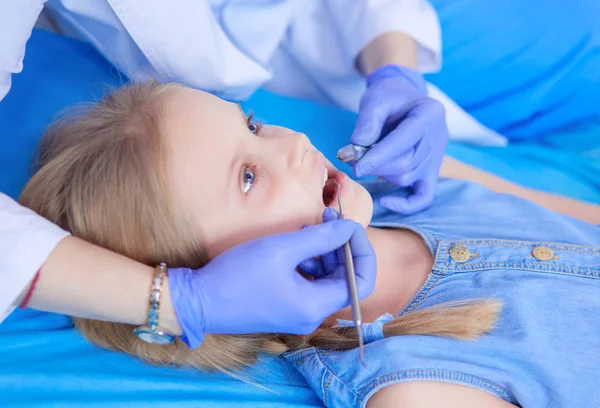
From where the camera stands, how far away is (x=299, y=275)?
0.86 metres

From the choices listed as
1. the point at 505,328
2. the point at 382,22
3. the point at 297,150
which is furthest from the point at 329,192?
the point at 382,22

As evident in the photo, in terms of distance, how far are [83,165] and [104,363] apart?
1.12 feet

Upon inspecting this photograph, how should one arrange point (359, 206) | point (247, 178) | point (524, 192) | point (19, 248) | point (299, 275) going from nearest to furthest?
point (19, 248), point (299, 275), point (247, 178), point (359, 206), point (524, 192)

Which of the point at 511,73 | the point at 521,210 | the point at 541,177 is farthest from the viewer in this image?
the point at 511,73

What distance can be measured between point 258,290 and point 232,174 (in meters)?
0.21

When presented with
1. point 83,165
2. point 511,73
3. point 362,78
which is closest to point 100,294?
point 83,165

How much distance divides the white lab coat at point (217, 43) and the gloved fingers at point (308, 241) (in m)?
0.30

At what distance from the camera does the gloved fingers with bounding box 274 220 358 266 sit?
84 centimetres

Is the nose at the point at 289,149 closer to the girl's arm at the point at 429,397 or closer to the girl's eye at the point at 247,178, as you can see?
the girl's eye at the point at 247,178

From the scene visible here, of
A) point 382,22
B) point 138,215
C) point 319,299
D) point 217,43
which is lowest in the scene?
point 319,299

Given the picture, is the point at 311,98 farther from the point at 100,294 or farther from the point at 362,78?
the point at 100,294

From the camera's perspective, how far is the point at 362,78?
5.21ft

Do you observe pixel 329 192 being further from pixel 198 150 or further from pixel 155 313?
pixel 155 313

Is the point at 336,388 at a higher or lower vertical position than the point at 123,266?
lower
